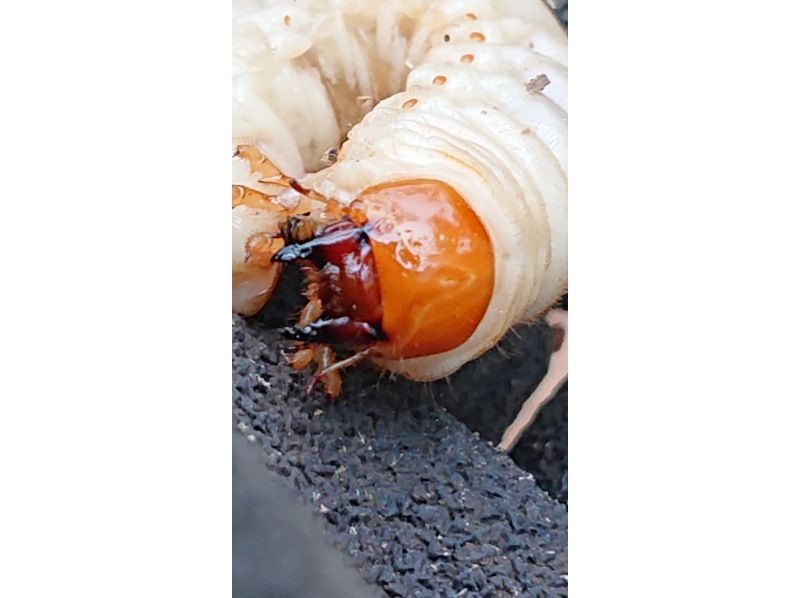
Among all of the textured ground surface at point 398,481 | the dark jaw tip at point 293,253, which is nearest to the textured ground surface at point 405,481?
the textured ground surface at point 398,481

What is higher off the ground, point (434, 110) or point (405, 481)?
point (434, 110)

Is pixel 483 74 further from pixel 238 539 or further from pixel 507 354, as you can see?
pixel 238 539

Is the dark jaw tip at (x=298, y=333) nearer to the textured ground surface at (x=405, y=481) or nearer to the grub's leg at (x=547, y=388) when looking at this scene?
the textured ground surface at (x=405, y=481)

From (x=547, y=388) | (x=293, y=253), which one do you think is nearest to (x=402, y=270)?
(x=293, y=253)

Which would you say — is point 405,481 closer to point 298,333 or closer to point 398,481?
point 398,481
